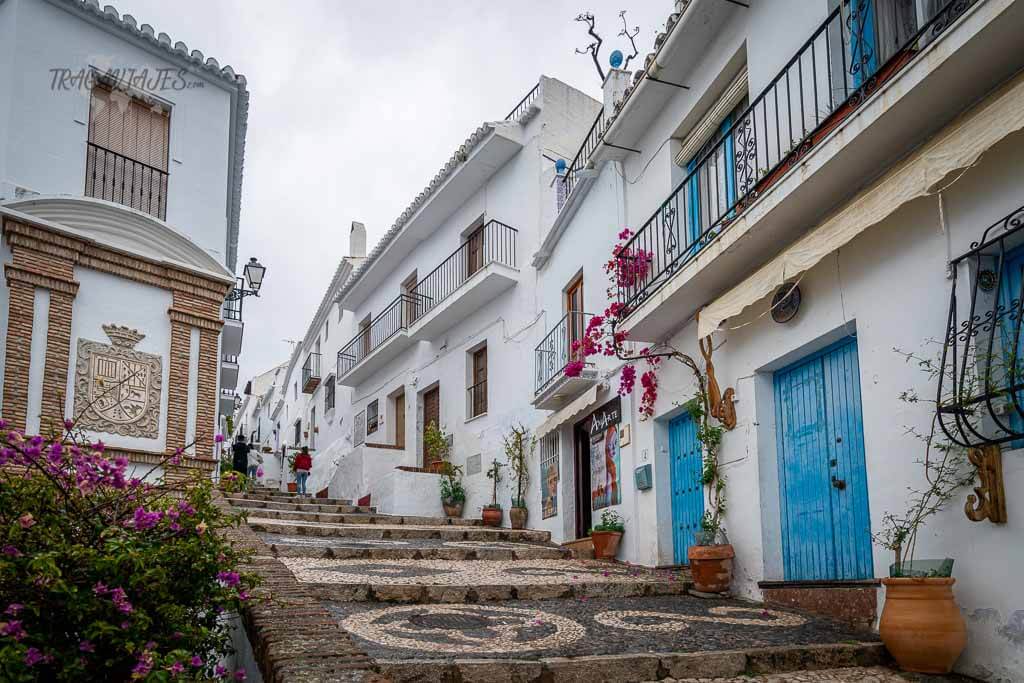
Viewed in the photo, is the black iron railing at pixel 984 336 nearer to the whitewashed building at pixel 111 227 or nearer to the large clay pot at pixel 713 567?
the large clay pot at pixel 713 567

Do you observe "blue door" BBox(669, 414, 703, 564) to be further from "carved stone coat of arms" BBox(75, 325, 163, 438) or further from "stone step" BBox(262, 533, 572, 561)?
"carved stone coat of arms" BBox(75, 325, 163, 438)

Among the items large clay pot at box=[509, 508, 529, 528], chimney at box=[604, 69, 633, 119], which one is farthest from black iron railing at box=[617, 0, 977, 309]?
large clay pot at box=[509, 508, 529, 528]

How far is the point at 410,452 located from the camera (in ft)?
61.1

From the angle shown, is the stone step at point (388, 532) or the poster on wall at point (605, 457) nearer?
the stone step at point (388, 532)

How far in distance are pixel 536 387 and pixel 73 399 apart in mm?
6515

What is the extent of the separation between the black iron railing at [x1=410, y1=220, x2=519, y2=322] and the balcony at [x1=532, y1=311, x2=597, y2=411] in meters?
2.74

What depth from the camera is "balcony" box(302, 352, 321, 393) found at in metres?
28.4

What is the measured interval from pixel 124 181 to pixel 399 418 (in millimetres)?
9008

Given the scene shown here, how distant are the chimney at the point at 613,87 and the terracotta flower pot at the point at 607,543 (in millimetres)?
5864

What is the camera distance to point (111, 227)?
490 inches

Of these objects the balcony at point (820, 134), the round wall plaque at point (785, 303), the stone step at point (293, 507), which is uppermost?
the balcony at point (820, 134)

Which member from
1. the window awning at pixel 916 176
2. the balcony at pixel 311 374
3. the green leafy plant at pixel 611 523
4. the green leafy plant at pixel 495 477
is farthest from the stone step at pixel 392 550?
the balcony at pixel 311 374

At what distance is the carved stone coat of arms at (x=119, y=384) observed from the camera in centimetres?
1177

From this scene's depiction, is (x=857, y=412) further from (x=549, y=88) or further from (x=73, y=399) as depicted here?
(x=549, y=88)
